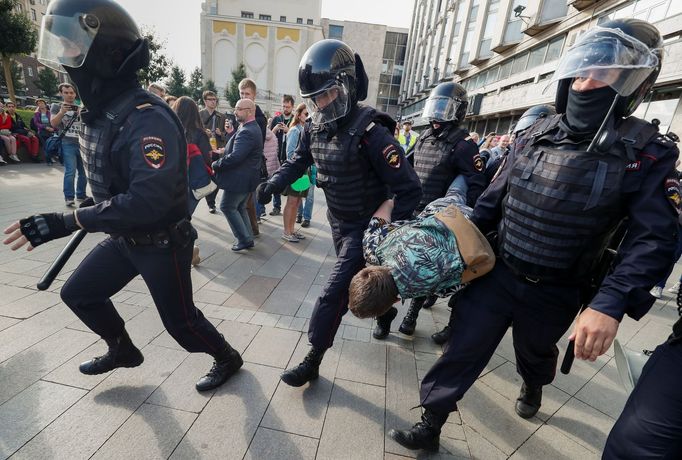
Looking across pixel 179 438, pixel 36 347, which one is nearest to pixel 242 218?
pixel 36 347

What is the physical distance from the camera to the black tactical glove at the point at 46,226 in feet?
5.09

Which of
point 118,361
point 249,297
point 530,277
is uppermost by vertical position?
point 530,277

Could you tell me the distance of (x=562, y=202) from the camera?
1.45m

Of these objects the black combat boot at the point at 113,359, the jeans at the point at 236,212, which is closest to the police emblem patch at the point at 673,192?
the black combat boot at the point at 113,359

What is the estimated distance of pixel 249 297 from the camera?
11.2 feet

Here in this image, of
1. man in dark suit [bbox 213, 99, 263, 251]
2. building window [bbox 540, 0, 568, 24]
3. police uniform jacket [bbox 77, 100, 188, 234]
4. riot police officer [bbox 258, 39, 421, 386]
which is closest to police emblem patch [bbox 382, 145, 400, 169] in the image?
riot police officer [bbox 258, 39, 421, 386]

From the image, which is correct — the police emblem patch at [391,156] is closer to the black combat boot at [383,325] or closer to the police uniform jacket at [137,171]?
the police uniform jacket at [137,171]

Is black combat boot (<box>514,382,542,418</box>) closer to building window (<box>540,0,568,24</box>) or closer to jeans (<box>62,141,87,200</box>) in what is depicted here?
jeans (<box>62,141,87,200</box>)

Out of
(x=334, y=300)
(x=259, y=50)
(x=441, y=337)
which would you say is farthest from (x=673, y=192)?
(x=259, y=50)

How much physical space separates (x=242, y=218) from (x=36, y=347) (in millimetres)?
2654

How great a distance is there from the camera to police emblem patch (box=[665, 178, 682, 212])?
1272 millimetres

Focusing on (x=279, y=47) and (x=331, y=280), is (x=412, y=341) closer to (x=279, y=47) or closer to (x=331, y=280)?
(x=331, y=280)

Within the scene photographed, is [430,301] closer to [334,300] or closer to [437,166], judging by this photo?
[437,166]

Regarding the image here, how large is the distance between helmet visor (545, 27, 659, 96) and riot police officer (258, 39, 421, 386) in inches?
40.2
